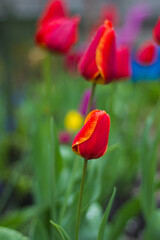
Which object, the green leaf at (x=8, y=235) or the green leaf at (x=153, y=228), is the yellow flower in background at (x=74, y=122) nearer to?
the green leaf at (x=153, y=228)

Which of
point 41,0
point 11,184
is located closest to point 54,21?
point 11,184

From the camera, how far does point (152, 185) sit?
57cm

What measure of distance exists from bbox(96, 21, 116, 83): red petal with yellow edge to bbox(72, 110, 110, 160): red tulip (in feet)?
0.38

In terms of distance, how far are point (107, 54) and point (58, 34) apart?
0.18 m

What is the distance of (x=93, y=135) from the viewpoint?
373 millimetres

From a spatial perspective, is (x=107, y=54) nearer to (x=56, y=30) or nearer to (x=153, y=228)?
(x=56, y=30)

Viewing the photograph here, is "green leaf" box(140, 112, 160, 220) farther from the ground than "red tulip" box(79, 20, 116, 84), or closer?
closer

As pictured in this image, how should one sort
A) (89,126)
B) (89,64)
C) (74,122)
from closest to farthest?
(89,126)
(89,64)
(74,122)

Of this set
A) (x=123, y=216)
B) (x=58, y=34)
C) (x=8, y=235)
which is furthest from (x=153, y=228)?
(x=58, y=34)

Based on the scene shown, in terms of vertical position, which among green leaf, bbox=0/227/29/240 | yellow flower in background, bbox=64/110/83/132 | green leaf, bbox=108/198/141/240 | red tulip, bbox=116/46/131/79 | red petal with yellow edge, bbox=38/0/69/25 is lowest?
yellow flower in background, bbox=64/110/83/132

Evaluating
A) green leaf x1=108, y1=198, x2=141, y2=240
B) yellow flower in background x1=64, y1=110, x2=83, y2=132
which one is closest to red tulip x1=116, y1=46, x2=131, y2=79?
green leaf x1=108, y1=198, x2=141, y2=240

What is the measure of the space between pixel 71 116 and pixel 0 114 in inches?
16.6

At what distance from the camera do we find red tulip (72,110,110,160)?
367 millimetres

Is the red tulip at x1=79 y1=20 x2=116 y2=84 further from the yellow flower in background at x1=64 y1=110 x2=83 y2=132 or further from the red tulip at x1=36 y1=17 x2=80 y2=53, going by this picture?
the yellow flower in background at x1=64 y1=110 x2=83 y2=132
